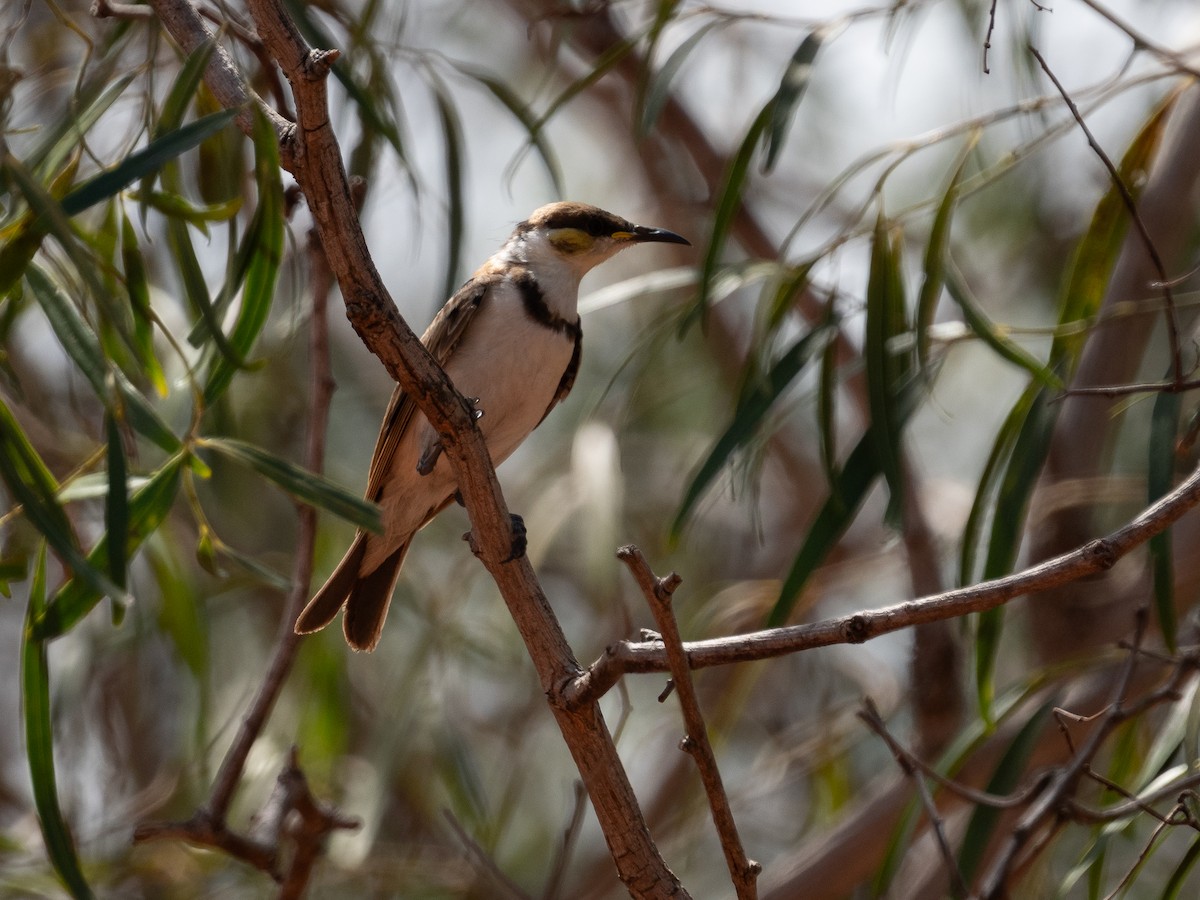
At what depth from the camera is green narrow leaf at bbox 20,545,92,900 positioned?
2084 mm

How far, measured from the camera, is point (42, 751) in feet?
7.08

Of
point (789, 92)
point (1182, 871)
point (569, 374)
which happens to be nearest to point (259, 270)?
point (569, 374)

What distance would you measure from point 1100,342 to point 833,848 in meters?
1.64

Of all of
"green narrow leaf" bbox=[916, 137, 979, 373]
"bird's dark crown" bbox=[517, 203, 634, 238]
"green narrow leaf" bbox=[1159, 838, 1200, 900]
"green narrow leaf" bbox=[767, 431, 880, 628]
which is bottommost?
"green narrow leaf" bbox=[1159, 838, 1200, 900]

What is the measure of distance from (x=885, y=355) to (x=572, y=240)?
1079 millimetres

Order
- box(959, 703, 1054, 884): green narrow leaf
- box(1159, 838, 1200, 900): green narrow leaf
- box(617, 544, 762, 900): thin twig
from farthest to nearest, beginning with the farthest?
box(959, 703, 1054, 884): green narrow leaf < box(1159, 838, 1200, 900): green narrow leaf < box(617, 544, 762, 900): thin twig

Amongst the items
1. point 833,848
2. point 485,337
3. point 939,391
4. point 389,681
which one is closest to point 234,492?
point 389,681

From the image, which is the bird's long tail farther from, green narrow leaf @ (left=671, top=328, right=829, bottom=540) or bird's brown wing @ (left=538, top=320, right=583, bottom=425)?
green narrow leaf @ (left=671, top=328, right=829, bottom=540)

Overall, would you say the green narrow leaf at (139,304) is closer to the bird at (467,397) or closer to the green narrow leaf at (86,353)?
the green narrow leaf at (86,353)

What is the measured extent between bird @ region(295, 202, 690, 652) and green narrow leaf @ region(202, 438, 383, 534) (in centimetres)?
85

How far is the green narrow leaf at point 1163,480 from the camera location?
2.41 metres

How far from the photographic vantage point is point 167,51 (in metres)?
3.88

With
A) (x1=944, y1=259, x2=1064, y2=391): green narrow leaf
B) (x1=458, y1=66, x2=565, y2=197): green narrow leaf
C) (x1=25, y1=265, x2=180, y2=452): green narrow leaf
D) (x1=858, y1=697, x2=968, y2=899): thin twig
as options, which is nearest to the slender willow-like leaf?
(x1=944, y1=259, x2=1064, y2=391): green narrow leaf

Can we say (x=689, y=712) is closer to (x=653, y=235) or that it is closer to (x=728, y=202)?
(x=728, y=202)
